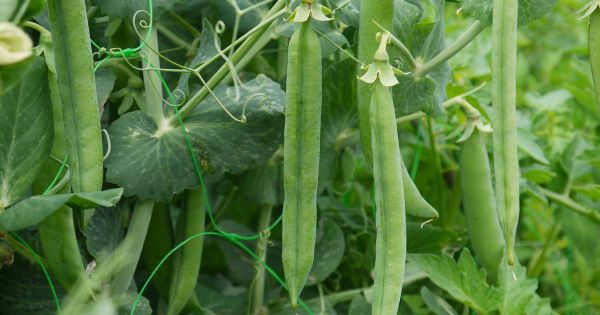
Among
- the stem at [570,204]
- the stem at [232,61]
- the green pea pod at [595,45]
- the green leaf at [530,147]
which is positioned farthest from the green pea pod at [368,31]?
the stem at [570,204]

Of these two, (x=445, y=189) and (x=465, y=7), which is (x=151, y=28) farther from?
(x=445, y=189)

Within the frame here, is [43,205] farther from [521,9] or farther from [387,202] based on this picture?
[521,9]

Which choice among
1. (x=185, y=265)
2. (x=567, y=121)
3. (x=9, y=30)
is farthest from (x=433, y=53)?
(x=567, y=121)

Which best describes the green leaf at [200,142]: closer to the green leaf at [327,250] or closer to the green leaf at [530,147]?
the green leaf at [327,250]

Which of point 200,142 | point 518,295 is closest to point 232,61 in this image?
point 200,142

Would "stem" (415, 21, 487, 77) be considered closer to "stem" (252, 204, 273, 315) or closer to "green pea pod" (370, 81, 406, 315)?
"green pea pod" (370, 81, 406, 315)
